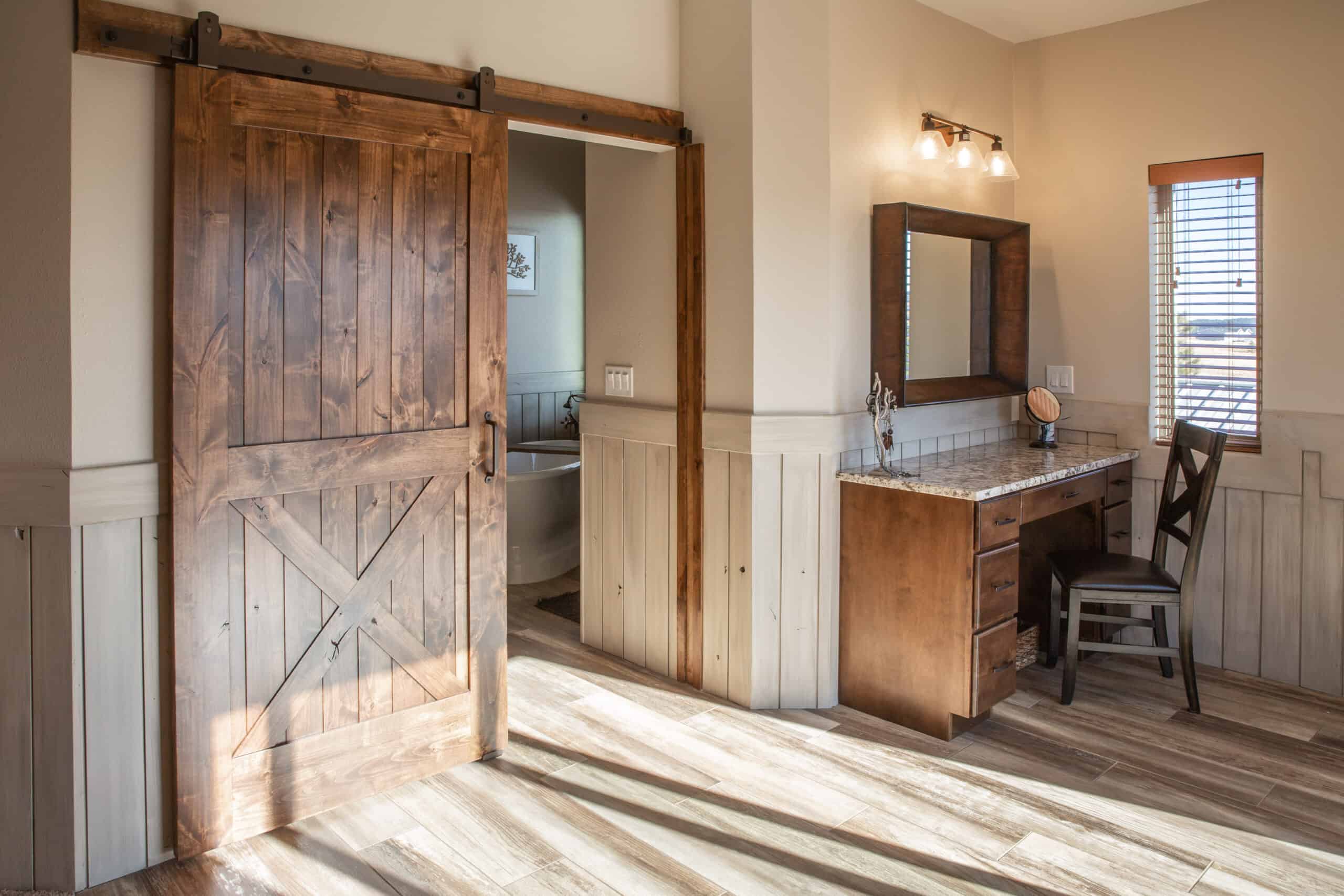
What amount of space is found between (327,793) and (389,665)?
36 centimetres

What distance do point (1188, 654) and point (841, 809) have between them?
4.79 feet

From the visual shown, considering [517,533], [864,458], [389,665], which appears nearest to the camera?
[389,665]

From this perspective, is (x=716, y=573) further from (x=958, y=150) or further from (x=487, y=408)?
(x=958, y=150)

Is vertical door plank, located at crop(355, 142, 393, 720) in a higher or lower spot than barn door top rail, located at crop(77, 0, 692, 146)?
lower

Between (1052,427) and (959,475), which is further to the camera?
(1052,427)

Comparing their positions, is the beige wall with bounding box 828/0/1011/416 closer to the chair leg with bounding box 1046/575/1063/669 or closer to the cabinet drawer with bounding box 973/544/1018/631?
the cabinet drawer with bounding box 973/544/1018/631

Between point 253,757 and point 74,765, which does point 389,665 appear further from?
point 74,765

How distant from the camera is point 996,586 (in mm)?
3057

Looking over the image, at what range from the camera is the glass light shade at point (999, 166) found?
3729 mm

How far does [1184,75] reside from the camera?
366cm

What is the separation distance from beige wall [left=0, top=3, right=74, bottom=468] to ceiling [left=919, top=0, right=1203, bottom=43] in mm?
2869

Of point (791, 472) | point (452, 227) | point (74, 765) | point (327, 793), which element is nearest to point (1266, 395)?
point (791, 472)

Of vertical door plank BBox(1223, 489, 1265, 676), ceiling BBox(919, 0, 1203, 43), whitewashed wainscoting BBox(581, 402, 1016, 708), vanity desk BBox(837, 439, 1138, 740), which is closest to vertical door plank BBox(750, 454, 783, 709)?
whitewashed wainscoting BBox(581, 402, 1016, 708)

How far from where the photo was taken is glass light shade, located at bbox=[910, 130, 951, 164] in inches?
140
